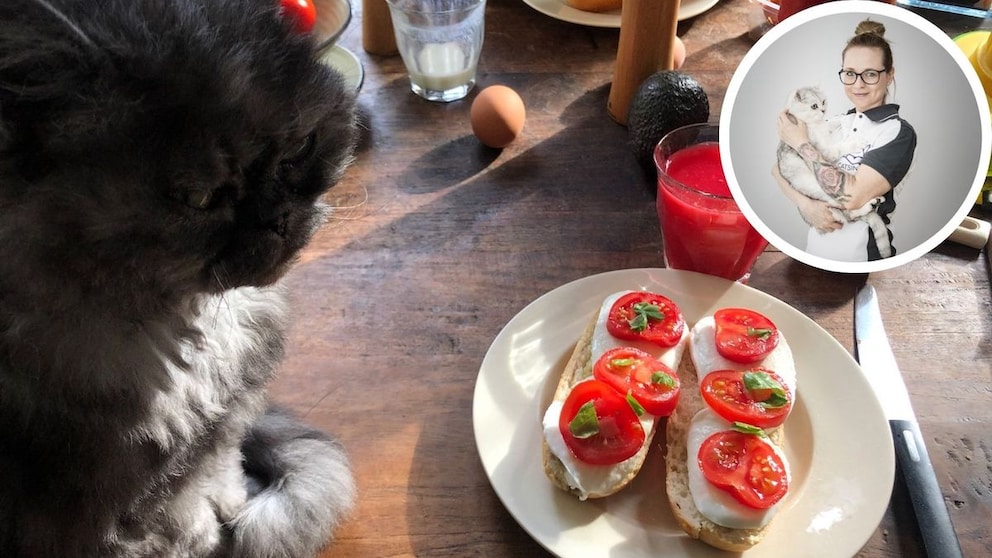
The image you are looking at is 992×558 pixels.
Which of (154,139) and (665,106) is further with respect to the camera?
(665,106)

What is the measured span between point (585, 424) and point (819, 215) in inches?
13.5

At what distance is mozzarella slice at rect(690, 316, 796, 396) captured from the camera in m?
0.81

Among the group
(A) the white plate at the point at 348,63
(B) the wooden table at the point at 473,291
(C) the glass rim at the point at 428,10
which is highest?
(C) the glass rim at the point at 428,10

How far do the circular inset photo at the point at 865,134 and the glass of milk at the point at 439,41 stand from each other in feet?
1.73

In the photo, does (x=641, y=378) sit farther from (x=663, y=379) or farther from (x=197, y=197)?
(x=197, y=197)

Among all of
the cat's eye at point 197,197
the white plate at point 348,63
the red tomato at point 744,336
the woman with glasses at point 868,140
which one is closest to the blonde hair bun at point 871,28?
the woman with glasses at point 868,140

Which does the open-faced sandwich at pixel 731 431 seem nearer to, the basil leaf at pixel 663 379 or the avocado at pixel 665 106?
the basil leaf at pixel 663 379

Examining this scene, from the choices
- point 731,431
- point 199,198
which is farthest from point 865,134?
point 199,198

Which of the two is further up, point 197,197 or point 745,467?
point 197,197

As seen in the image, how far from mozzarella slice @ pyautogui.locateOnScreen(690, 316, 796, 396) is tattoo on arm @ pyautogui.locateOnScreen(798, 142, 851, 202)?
0.17 m

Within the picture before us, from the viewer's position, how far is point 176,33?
458mm

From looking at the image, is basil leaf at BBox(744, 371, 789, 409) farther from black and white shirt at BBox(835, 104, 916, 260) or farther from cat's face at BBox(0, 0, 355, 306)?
cat's face at BBox(0, 0, 355, 306)

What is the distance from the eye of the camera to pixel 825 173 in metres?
0.79

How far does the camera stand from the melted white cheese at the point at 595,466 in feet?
2.39
